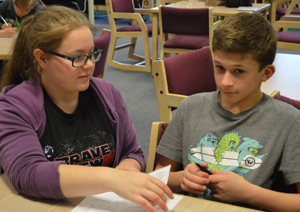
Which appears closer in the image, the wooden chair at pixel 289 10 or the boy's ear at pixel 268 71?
the boy's ear at pixel 268 71

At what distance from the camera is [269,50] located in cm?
104

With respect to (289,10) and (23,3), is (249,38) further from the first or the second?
(289,10)

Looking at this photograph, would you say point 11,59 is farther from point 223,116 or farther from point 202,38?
point 202,38

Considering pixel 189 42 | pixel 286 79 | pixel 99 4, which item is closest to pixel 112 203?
pixel 286 79

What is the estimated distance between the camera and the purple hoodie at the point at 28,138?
2.78ft

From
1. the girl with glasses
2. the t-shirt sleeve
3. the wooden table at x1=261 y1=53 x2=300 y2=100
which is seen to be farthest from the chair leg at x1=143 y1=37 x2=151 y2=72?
the t-shirt sleeve

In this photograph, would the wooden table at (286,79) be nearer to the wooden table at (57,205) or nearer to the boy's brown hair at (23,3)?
the wooden table at (57,205)

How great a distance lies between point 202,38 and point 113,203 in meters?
3.08

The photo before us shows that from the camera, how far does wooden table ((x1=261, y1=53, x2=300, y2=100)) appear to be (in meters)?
1.61

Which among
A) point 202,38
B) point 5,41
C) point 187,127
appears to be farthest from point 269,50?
point 202,38

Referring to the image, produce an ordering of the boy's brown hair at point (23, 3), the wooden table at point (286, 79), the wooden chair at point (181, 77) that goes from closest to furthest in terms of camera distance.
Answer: the wooden table at point (286, 79), the wooden chair at point (181, 77), the boy's brown hair at point (23, 3)

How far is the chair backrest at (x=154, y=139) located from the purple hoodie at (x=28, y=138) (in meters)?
0.11

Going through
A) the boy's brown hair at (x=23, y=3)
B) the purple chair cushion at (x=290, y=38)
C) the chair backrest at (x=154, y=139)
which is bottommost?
the purple chair cushion at (x=290, y=38)

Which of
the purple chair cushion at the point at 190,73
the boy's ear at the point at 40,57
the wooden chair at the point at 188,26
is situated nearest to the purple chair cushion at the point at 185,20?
the wooden chair at the point at 188,26
